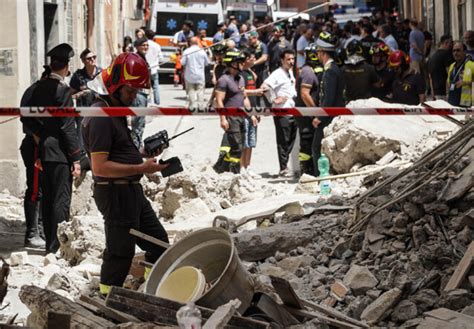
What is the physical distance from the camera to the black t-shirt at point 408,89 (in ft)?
52.0

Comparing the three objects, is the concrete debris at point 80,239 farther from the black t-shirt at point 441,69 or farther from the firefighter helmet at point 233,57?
the black t-shirt at point 441,69

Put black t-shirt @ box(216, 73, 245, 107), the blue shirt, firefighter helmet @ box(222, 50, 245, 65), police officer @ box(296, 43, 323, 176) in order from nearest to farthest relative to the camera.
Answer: police officer @ box(296, 43, 323, 176) < black t-shirt @ box(216, 73, 245, 107) < firefighter helmet @ box(222, 50, 245, 65) < the blue shirt

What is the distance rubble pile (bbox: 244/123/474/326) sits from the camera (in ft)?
23.0

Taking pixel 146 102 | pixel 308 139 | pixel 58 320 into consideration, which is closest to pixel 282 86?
pixel 308 139

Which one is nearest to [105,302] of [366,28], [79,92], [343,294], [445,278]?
[343,294]

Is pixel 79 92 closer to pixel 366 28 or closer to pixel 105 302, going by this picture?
pixel 105 302

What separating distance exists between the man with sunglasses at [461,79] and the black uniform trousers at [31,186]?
582 centimetres

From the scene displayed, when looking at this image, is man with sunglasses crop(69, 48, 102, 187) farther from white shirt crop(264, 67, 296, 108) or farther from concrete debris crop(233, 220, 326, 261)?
concrete debris crop(233, 220, 326, 261)

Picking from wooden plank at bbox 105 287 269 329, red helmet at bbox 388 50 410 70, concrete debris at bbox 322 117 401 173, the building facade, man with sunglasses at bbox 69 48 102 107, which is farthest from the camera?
red helmet at bbox 388 50 410 70

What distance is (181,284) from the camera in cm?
707

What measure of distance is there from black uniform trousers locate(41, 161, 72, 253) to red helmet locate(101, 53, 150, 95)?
378 cm

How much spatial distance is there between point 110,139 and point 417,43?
2057 cm

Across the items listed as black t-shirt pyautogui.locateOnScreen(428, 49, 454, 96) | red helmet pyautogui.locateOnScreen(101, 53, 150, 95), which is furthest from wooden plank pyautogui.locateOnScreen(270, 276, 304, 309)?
black t-shirt pyautogui.locateOnScreen(428, 49, 454, 96)

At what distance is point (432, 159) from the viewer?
8.75 m
